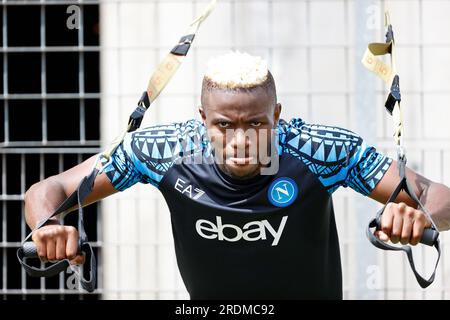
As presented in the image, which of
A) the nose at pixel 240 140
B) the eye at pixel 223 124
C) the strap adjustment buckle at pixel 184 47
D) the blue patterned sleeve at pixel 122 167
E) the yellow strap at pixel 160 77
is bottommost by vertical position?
the blue patterned sleeve at pixel 122 167

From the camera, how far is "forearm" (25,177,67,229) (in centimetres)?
292

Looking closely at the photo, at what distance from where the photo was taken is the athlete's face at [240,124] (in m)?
2.82

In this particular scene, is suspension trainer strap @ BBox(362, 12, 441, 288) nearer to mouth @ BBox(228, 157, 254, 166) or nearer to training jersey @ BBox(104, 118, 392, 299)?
training jersey @ BBox(104, 118, 392, 299)

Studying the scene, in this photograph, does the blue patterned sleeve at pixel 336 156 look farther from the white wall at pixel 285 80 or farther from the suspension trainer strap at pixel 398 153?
the white wall at pixel 285 80

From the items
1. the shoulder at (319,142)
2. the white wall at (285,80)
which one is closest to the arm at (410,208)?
the shoulder at (319,142)

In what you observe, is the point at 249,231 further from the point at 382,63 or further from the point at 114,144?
the point at 382,63

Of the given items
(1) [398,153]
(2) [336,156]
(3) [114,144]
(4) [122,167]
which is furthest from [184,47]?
(1) [398,153]

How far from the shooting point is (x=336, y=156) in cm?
301

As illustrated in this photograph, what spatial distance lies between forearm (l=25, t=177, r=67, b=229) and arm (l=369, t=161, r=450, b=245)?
95 cm

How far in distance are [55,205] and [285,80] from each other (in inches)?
80.7

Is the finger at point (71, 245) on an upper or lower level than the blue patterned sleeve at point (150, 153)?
lower

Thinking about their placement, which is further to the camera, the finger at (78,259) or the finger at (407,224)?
the finger at (78,259)
